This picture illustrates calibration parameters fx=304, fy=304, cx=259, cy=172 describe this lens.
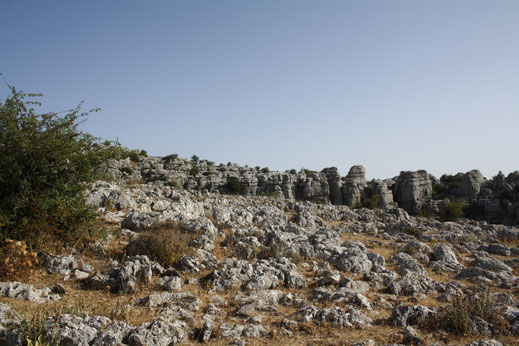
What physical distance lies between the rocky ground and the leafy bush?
36.8 m

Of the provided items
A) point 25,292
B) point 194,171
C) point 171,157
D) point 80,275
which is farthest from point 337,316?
point 171,157

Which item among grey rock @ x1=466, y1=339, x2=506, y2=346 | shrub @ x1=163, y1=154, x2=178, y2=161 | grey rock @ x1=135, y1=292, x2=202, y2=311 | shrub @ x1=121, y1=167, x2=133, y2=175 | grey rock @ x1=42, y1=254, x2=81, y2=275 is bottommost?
grey rock @ x1=466, y1=339, x2=506, y2=346

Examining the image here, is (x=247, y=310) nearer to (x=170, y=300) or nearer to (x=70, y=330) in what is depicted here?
(x=170, y=300)

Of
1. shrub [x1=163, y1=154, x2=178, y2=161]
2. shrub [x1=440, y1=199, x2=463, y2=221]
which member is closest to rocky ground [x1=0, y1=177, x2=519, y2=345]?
shrub [x1=440, y1=199, x2=463, y2=221]

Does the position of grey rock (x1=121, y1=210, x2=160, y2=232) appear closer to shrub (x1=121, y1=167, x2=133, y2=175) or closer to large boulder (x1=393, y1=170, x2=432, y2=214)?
shrub (x1=121, y1=167, x2=133, y2=175)

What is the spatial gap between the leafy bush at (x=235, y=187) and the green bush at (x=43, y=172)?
39446mm

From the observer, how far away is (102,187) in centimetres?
1334

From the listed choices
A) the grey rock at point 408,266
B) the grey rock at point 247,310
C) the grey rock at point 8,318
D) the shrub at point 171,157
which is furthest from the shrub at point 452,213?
the shrub at point 171,157

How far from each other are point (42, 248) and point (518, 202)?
59016 mm

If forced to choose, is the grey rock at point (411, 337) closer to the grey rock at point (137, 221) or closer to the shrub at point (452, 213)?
the grey rock at point (137, 221)

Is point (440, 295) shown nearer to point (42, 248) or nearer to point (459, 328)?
point (459, 328)

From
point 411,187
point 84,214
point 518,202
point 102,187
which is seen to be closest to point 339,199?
point 411,187

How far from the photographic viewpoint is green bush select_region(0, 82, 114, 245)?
7.26m

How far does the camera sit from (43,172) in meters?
7.84
